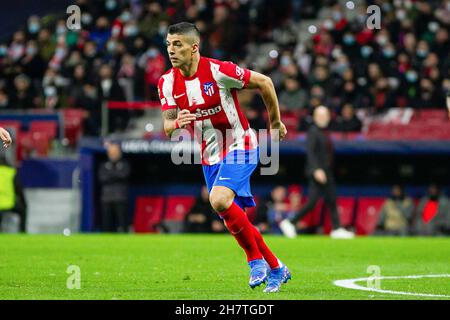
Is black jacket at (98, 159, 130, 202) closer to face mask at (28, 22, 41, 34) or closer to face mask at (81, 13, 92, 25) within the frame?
face mask at (81, 13, 92, 25)

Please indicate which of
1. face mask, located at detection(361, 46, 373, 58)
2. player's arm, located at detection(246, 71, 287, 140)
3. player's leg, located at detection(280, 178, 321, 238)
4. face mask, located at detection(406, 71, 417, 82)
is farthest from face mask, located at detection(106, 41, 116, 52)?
player's arm, located at detection(246, 71, 287, 140)

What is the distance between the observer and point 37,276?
420 inches

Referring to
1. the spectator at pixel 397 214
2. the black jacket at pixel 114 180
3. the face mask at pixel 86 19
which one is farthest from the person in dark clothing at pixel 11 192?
the face mask at pixel 86 19

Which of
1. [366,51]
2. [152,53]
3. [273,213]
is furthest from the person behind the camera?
[152,53]

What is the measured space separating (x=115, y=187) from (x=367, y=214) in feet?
16.7

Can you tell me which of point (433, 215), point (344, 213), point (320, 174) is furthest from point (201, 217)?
point (433, 215)

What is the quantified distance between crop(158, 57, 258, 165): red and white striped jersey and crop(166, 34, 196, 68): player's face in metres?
0.18

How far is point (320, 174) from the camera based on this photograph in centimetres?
1909

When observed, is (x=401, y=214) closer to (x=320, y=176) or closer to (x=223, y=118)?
(x=320, y=176)

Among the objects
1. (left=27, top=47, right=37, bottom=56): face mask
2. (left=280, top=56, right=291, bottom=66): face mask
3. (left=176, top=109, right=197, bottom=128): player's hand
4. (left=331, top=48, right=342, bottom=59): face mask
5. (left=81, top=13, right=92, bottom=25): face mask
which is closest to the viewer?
(left=176, top=109, right=197, bottom=128): player's hand

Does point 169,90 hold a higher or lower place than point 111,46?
lower

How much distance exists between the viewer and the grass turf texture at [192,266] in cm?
904

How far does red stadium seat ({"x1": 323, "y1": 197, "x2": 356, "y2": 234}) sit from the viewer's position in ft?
74.3

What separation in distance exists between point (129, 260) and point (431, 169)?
11.1m
